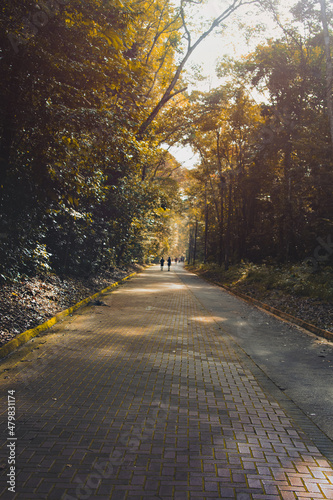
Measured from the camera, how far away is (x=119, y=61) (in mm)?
8148

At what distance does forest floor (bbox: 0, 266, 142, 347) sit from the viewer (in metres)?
7.91

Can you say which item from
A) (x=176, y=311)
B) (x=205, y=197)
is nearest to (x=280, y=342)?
(x=176, y=311)

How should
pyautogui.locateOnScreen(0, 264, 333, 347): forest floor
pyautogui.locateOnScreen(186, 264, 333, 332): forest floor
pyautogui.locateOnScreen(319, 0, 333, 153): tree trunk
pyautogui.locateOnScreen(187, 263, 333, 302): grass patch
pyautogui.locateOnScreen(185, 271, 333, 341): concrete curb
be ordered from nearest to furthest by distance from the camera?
pyautogui.locateOnScreen(0, 264, 333, 347): forest floor < pyautogui.locateOnScreen(185, 271, 333, 341): concrete curb < pyautogui.locateOnScreen(186, 264, 333, 332): forest floor < pyautogui.locateOnScreen(187, 263, 333, 302): grass patch < pyautogui.locateOnScreen(319, 0, 333, 153): tree trunk

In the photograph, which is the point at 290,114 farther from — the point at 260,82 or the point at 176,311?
the point at 176,311

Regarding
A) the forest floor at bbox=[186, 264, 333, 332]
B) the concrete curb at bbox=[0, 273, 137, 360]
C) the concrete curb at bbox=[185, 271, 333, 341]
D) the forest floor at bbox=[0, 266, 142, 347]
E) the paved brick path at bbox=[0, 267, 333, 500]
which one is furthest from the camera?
the forest floor at bbox=[186, 264, 333, 332]

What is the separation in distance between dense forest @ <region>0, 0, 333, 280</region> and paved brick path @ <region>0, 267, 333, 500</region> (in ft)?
11.6

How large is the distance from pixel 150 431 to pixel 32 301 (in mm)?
6706

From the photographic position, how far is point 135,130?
1127 centimetres

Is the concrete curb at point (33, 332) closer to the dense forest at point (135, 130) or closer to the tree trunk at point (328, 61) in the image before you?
the dense forest at point (135, 130)

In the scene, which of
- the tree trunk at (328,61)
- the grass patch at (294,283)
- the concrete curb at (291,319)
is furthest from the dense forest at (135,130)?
the concrete curb at (291,319)

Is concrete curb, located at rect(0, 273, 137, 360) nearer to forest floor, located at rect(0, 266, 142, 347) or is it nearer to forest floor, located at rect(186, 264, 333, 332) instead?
forest floor, located at rect(0, 266, 142, 347)

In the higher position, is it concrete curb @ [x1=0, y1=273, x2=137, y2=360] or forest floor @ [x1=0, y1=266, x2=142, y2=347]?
forest floor @ [x1=0, y1=266, x2=142, y2=347]

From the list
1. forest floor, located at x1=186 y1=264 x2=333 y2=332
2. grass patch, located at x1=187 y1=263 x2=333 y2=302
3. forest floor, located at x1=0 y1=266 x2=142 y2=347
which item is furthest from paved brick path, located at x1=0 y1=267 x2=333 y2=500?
grass patch, located at x1=187 y1=263 x2=333 y2=302

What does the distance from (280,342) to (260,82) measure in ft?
77.7
